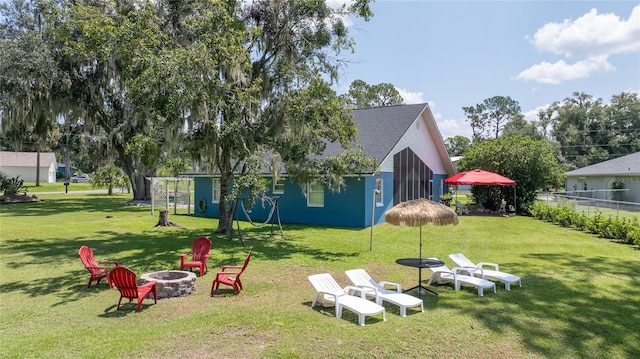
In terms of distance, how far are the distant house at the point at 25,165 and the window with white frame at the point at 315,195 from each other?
52491mm

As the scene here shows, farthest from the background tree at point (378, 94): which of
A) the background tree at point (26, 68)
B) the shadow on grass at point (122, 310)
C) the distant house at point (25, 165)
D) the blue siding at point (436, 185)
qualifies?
the shadow on grass at point (122, 310)

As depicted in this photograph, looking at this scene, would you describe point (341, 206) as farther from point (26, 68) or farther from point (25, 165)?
point (25, 165)

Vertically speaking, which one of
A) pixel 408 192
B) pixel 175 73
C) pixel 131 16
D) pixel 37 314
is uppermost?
pixel 131 16

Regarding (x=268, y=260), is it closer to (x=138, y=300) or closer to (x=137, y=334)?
(x=138, y=300)

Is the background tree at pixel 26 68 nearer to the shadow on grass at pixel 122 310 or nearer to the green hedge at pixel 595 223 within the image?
the shadow on grass at pixel 122 310

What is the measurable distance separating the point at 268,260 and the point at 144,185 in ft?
70.6

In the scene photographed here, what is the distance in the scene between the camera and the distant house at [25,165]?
52.1 metres

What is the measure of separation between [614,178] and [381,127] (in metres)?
21.3

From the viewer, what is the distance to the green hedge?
12.8 meters

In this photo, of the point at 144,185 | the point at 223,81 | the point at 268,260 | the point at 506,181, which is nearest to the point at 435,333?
the point at 268,260

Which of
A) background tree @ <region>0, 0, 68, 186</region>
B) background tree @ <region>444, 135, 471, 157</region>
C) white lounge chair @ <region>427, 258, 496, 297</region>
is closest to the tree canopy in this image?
white lounge chair @ <region>427, 258, 496, 297</region>

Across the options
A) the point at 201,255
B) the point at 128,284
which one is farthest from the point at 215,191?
the point at 128,284

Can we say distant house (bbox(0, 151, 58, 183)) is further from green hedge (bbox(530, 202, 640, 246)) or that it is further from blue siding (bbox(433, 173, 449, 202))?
green hedge (bbox(530, 202, 640, 246))

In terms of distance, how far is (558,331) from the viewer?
5.49 m
